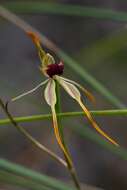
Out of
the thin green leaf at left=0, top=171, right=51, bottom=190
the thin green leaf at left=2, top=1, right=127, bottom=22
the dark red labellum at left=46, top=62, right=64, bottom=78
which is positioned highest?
the thin green leaf at left=2, top=1, right=127, bottom=22

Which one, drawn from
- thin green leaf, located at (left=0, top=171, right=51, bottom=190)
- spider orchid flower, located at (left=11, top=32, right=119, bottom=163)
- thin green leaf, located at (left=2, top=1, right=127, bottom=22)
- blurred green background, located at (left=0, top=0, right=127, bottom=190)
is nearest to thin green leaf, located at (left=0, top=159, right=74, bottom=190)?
thin green leaf, located at (left=0, top=171, right=51, bottom=190)

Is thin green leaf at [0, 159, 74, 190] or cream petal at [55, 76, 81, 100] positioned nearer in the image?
cream petal at [55, 76, 81, 100]

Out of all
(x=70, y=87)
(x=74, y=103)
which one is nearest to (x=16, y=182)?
(x=70, y=87)

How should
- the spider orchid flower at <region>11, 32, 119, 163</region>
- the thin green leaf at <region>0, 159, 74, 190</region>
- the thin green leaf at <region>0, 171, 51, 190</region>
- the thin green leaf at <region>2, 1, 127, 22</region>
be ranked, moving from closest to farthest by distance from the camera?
the spider orchid flower at <region>11, 32, 119, 163</region>
the thin green leaf at <region>0, 159, 74, 190</region>
the thin green leaf at <region>0, 171, 51, 190</region>
the thin green leaf at <region>2, 1, 127, 22</region>

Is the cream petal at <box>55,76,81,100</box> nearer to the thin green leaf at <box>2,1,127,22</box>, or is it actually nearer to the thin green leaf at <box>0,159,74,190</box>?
the thin green leaf at <box>0,159,74,190</box>

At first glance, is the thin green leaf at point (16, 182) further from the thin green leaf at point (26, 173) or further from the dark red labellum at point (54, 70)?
the dark red labellum at point (54, 70)

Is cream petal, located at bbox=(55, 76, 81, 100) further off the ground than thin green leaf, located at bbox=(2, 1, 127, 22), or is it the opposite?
thin green leaf, located at bbox=(2, 1, 127, 22)

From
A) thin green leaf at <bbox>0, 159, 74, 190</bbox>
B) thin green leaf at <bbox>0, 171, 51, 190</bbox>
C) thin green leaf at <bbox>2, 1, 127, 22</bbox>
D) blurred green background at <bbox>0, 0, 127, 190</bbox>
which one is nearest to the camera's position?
thin green leaf at <bbox>0, 159, 74, 190</bbox>

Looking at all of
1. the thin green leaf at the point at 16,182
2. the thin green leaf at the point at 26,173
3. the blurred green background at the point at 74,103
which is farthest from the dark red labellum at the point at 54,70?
the blurred green background at the point at 74,103

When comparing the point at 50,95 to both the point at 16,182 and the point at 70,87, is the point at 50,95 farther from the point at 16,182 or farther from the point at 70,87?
the point at 16,182
